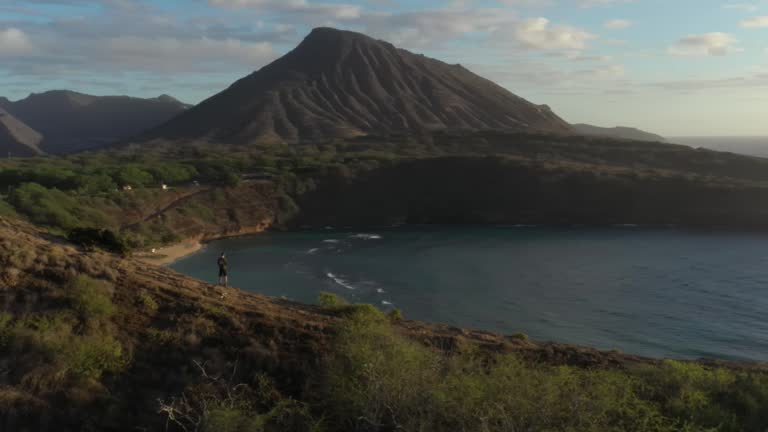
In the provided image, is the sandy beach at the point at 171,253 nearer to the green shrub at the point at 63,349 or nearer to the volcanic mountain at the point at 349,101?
the green shrub at the point at 63,349

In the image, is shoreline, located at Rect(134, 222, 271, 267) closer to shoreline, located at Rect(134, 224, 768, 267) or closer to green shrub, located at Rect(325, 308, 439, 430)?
shoreline, located at Rect(134, 224, 768, 267)

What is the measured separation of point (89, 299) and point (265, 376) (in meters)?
5.12

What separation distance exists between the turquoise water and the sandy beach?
131 cm

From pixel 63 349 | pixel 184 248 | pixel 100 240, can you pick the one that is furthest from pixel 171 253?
pixel 63 349

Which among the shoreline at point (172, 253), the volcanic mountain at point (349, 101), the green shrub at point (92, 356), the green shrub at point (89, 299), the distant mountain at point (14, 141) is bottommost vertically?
the shoreline at point (172, 253)

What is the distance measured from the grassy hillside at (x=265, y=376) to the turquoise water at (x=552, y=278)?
56.7 ft

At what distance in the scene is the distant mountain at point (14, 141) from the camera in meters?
162

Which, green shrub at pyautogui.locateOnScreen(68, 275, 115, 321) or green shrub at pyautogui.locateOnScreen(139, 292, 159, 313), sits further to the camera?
green shrub at pyautogui.locateOnScreen(139, 292, 159, 313)

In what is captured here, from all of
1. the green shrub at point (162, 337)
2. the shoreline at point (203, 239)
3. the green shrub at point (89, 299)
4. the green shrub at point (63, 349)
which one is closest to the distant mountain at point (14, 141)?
the shoreline at point (203, 239)

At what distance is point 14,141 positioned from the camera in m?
166

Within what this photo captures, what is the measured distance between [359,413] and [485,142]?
95.0 m

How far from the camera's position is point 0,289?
597 inches

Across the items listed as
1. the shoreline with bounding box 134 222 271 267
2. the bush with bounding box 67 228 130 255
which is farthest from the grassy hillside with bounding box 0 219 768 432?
the shoreline with bounding box 134 222 271 267

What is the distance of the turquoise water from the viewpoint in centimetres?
3319
